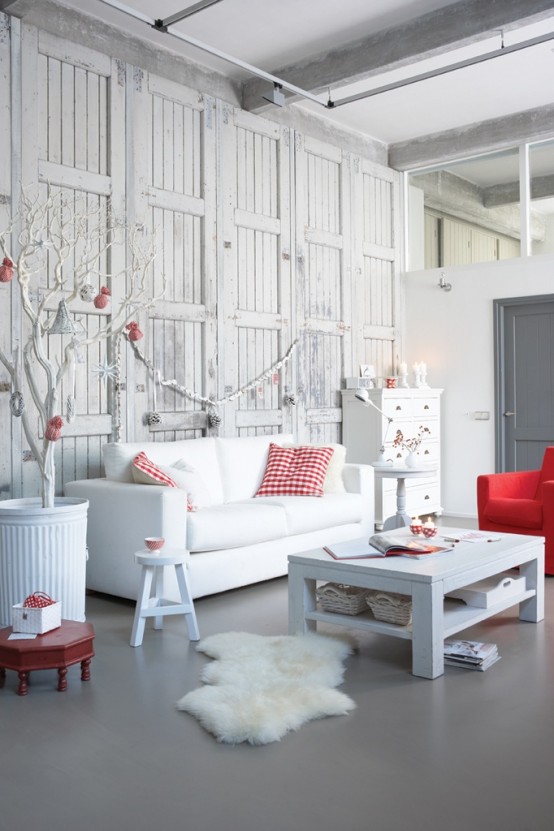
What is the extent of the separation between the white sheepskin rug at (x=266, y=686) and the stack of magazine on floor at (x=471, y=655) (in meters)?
0.45

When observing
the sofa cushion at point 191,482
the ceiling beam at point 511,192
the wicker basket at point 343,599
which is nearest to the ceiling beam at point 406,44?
the ceiling beam at point 511,192

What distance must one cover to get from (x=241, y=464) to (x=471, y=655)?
272 centimetres

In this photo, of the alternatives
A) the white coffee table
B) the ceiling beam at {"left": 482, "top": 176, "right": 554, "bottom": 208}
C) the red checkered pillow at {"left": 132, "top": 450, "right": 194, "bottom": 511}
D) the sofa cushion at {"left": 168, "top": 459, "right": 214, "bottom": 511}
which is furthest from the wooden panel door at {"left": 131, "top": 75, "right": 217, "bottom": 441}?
the ceiling beam at {"left": 482, "top": 176, "right": 554, "bottom": 208}

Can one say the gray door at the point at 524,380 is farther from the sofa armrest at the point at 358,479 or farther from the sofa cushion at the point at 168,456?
the sofa cushion at the point at 168,456

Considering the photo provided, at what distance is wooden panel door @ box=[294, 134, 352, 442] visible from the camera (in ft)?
23.2

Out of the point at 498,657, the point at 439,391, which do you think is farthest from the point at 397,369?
the point at 498,657

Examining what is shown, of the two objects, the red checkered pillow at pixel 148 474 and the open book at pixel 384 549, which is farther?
the red checkered pillow at pixel 148 474

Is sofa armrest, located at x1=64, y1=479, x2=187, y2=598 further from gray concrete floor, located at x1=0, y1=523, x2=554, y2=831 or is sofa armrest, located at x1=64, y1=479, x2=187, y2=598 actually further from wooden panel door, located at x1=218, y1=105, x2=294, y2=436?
wooden panel door, located at x1=218, y1=105, x2=294, y2=436

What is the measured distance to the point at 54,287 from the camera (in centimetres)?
404

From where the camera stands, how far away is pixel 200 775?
2449mm

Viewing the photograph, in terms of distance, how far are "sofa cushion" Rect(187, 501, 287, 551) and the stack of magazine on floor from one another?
5.23 ft

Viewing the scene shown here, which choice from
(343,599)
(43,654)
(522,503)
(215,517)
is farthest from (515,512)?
(43,654)

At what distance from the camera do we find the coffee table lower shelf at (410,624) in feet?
11.4

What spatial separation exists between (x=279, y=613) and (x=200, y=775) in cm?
196
